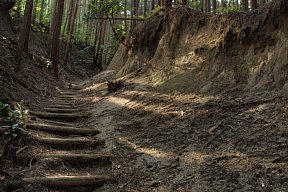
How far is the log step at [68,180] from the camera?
12.1 feet

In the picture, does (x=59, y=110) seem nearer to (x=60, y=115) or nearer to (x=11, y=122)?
(x=60, y=115)

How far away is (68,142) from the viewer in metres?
5.14

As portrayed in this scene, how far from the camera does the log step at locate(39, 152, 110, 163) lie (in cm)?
443

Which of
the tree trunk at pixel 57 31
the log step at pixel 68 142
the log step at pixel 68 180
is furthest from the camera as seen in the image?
the tree trunk at pixel 57 31

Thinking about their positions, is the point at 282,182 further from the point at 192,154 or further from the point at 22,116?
the point at 22,116

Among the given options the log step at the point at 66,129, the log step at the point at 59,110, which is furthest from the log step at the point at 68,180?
the log step at the point at 59,110

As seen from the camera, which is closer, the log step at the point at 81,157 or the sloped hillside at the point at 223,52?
the log step at the point at 81,157

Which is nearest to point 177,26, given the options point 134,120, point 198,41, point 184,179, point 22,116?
point 198,41

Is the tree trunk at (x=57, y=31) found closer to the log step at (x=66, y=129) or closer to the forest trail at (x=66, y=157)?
the forest trail at (x=66, y=157)

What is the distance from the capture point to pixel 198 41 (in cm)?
738

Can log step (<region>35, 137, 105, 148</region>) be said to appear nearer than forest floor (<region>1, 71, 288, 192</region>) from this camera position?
No

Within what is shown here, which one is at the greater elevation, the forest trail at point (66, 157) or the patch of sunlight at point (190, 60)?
the patch of sunlight at point (190, 60)

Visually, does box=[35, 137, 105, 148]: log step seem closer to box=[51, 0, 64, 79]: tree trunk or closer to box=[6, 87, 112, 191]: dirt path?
box=[6, 87, 112, 191]: dirt path

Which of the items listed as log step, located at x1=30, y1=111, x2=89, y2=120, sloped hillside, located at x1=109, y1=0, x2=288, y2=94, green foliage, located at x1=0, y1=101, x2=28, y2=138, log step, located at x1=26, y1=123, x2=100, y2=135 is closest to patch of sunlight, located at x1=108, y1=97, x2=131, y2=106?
log step, located at x1=30, y1=111, x2=89, y2=120
